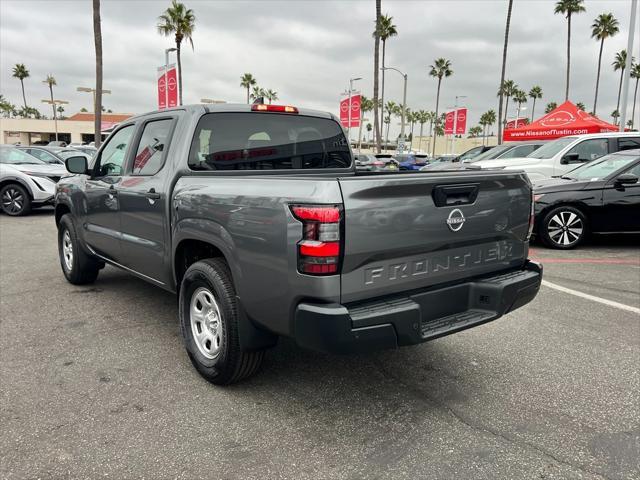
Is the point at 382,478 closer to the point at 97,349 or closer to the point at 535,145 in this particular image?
the point at 97,349

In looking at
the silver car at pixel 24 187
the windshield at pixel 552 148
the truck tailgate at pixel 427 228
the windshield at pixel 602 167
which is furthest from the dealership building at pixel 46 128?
the truck tailgate at pixel 427 228

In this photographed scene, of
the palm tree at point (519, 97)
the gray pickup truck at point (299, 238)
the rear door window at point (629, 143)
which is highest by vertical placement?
the palm tree at point (519, 97)

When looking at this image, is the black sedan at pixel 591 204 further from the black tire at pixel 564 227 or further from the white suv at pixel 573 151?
the white suv at pixel 573 151

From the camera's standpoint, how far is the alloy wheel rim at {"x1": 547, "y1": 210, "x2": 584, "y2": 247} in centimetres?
808

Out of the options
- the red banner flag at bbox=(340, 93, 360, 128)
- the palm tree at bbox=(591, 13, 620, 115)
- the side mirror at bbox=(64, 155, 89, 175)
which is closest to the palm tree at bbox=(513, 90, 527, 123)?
the palm tree at bbox=(591, 13, 620, 115)

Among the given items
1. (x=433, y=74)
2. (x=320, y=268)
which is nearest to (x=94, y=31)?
(x=320, y=268)

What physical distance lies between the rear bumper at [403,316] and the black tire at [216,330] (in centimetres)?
59

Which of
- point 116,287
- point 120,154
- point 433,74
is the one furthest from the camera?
point 433,74

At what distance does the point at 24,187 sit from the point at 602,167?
12556 mm

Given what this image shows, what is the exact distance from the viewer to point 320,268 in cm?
250

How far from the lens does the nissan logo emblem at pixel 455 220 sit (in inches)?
114

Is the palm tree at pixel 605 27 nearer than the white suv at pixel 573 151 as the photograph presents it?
No

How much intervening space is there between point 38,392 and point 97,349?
2.42 ft

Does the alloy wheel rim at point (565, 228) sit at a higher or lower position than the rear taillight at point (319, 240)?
lower
